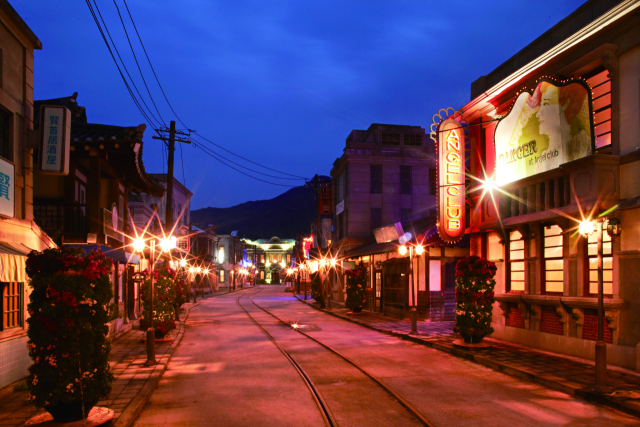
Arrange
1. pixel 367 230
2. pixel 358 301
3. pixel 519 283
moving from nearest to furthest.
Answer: pixel 519 283, pixel 358 301, pixel 367 230

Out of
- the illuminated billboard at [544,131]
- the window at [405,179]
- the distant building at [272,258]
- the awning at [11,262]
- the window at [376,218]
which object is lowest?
the distant building at [272,258]

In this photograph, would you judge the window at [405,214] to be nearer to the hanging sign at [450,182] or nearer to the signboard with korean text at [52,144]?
the hanging sign at [450,182]

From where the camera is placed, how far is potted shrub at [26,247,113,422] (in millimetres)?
7266

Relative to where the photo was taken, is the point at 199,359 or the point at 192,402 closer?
the point at 192,402

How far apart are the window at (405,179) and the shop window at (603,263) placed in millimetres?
25636

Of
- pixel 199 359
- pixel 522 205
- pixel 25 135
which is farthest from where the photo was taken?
pixel 522 205

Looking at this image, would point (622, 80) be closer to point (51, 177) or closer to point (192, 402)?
point (192, 402)

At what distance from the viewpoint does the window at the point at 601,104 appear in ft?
42.9

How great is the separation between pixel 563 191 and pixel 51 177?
15502mm

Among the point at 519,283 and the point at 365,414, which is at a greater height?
the point at 519,283

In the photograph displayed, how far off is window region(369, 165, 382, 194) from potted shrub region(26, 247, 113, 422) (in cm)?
3230

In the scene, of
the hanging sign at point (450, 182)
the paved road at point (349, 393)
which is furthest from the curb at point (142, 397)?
the hanging sign at point (450, 182)

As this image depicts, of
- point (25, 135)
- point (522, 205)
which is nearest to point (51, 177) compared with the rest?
point (25, 135)

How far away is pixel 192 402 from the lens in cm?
934
